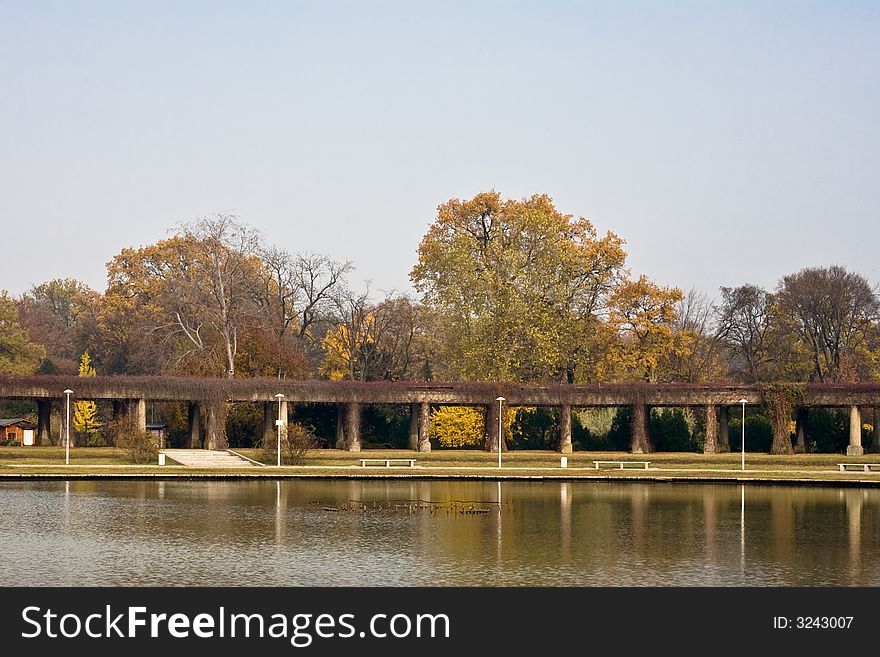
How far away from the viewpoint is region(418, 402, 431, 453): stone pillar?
73.9 meters

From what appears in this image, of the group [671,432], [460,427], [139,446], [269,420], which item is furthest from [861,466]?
[139,446]

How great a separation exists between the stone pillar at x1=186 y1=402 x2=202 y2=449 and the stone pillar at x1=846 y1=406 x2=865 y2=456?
38689mm

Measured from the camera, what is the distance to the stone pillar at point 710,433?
73.4 metres

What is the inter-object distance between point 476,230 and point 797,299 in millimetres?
25853

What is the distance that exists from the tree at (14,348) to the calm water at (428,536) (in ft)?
149

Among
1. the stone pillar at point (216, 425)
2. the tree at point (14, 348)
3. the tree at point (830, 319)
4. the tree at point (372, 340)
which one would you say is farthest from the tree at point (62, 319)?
the tree at point (830, 319)

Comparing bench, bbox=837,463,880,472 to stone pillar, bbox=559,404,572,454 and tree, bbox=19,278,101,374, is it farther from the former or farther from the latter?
tree, bbox=19,278,101,374

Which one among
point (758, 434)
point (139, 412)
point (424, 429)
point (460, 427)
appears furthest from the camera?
point (460, 427)

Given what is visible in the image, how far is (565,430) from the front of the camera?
245 feet

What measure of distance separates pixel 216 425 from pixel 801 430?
35.6m

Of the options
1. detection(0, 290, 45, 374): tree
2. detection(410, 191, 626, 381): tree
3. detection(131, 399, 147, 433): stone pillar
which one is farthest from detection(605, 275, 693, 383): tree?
detection(0, 290, 45, 374): tree

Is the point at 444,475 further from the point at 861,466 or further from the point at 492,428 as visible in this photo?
the point at 861,466
